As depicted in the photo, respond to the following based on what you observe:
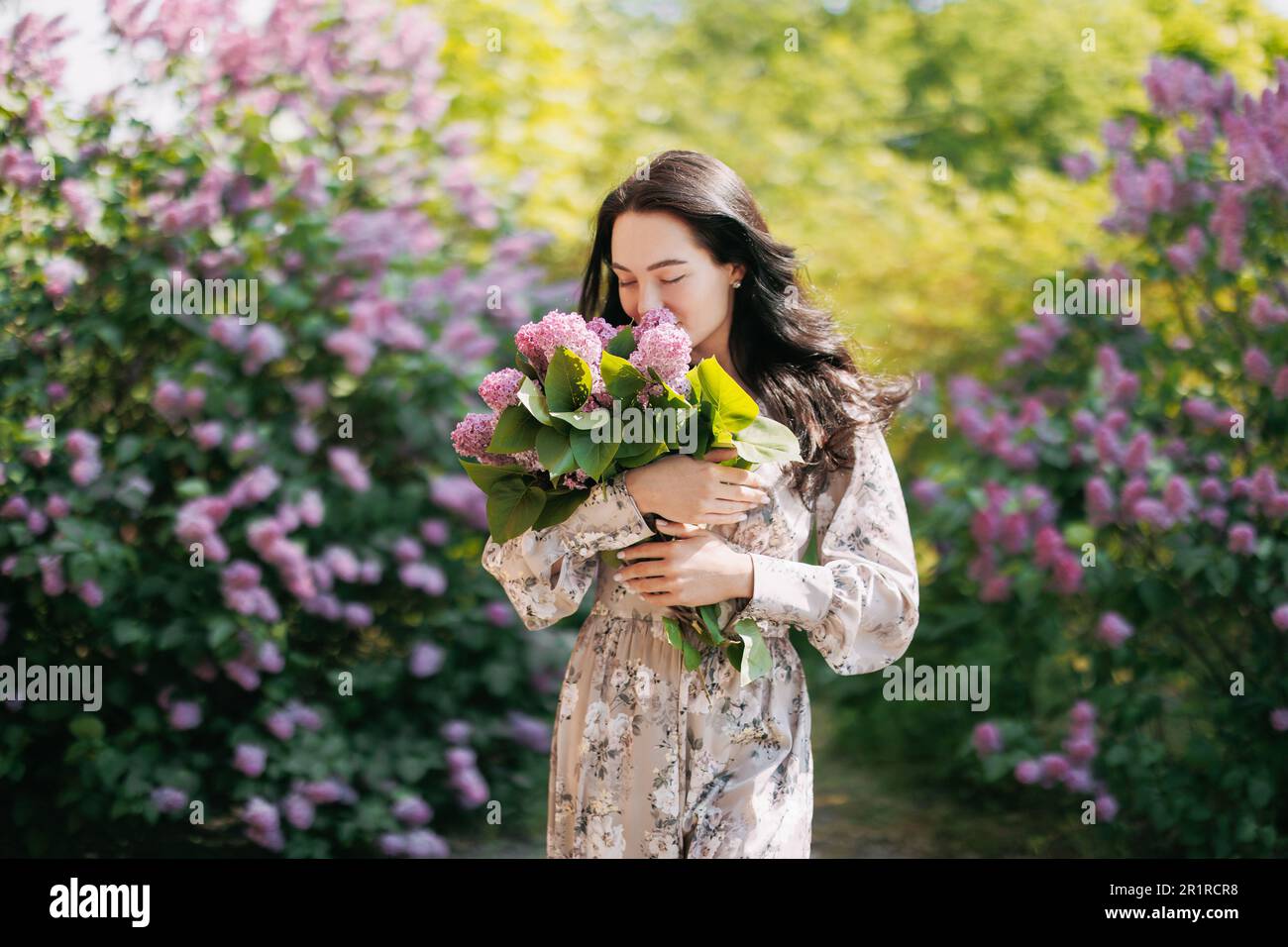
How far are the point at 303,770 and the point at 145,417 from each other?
1.04 m

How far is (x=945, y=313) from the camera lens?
15.7 feet

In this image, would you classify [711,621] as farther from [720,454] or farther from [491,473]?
[491,473]

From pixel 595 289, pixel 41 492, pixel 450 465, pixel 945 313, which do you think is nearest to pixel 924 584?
pixel 945 313

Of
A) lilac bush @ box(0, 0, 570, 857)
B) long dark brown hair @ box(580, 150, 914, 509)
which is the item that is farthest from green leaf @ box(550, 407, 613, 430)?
lilac bush @ box(0, 0, 570, 857)

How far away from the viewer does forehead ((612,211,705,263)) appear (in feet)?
6.42

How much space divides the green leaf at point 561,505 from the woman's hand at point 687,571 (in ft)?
0.36

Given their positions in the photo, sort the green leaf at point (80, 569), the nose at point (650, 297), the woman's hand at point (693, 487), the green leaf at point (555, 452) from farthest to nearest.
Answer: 1. the green leaf at point (80, 569)
2. the nose at point (650, 297)
3. the woman's hand at point (693, 487)
4. the green leaf at point (555, 452)

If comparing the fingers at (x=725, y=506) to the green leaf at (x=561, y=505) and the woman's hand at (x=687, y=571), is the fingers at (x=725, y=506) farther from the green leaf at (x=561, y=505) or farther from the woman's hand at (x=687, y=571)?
the green leaf at (x=561, y=505)

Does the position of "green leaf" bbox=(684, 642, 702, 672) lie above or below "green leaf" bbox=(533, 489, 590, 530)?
below

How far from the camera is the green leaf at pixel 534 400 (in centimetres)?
176

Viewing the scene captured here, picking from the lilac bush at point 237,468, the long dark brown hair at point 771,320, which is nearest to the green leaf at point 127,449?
the lilac bush at point 237,468

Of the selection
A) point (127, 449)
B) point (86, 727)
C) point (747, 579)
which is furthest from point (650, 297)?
point (86, 727)

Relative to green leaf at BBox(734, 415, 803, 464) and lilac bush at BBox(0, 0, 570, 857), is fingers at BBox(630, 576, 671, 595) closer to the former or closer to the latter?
green leaf at BBox(734, 415, 803, 464)

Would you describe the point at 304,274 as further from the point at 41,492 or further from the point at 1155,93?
the point at 1155,93
